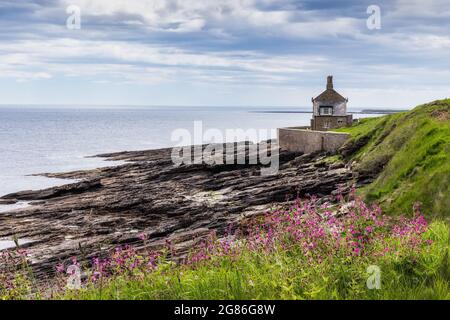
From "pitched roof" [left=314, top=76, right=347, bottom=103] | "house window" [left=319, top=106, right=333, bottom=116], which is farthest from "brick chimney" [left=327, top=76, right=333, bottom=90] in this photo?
"house window" [left=319, top=106, right=333, bottom=116]

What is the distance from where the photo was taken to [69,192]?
43.4 m

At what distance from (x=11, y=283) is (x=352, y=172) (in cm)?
2842

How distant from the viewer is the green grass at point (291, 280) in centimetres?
662

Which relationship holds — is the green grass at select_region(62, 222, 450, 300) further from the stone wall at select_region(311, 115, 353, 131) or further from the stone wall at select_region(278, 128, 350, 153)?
the stone wall at select_region(311, 115, 353, 131)

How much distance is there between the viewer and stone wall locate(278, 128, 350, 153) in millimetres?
42781

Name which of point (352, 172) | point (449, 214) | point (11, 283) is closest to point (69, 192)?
point (352, 172)

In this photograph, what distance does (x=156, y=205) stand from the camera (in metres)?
34.1

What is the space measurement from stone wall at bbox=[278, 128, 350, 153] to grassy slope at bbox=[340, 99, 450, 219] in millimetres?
3459

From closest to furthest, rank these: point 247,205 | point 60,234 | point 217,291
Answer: point 217,291 → point 60,234 → point 247,205

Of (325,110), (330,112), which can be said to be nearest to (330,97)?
(325,110)

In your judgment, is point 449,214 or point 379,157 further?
point 379,157

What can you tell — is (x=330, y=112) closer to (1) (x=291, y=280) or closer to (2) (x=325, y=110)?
(2) (x=325, y=110)

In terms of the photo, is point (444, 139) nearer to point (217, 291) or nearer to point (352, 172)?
point (352, 172)

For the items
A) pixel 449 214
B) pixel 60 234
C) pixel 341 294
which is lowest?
pixel 60 234
